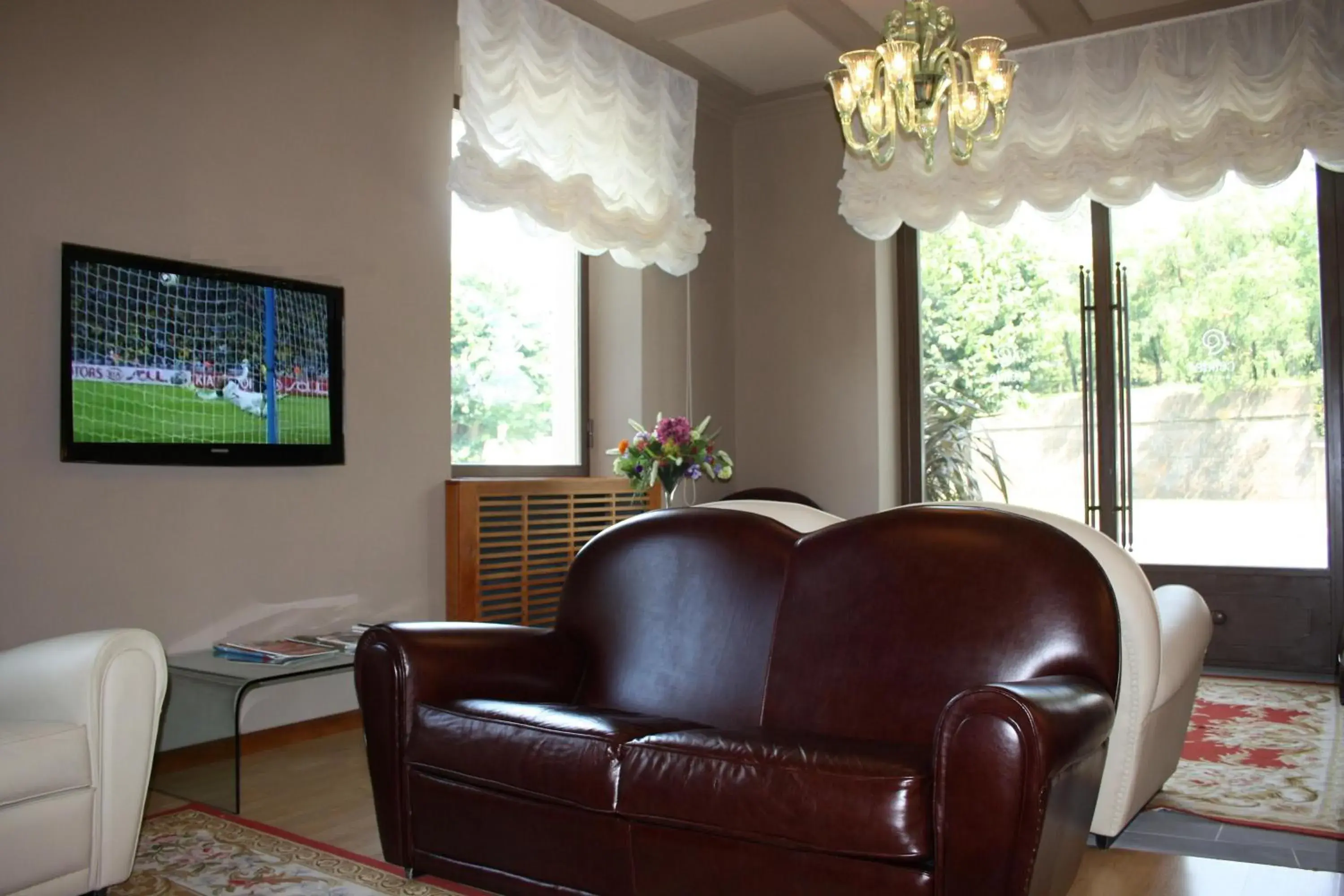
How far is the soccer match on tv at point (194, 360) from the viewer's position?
129 inches

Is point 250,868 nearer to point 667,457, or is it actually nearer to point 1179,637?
point 1179,637

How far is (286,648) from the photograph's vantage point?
343 centimetres

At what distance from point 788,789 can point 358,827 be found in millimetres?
1521

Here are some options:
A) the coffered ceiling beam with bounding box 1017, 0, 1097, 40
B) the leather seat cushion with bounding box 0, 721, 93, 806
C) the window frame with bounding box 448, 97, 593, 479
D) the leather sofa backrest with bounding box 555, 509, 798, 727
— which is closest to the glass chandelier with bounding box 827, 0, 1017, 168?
the leather sofa backrest with bounding box 555, 509, 798, 727

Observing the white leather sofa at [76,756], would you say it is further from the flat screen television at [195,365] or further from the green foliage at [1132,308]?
the green foliage at [1132,308]

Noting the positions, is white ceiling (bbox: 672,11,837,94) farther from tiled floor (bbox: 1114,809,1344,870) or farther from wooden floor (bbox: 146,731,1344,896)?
tiled floor (bbox: 1114,809,1344,870)

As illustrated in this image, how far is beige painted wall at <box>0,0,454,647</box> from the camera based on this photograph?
3166 millimetres

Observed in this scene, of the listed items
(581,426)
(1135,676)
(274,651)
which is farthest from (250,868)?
(581,426)

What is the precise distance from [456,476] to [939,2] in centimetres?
291

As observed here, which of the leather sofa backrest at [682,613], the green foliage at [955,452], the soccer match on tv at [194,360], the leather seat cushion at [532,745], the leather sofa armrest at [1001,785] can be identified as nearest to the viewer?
the leather sofa armrest at [1001,785]

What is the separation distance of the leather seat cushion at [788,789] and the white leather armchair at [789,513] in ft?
2.31

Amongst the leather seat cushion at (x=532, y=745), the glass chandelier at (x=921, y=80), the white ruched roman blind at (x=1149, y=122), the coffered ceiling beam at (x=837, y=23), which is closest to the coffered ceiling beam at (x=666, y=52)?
the coffered ceiling beam at (x=837, y=23)

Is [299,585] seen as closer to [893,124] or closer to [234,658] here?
[234,658]

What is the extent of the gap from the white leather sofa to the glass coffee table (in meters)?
0.55
